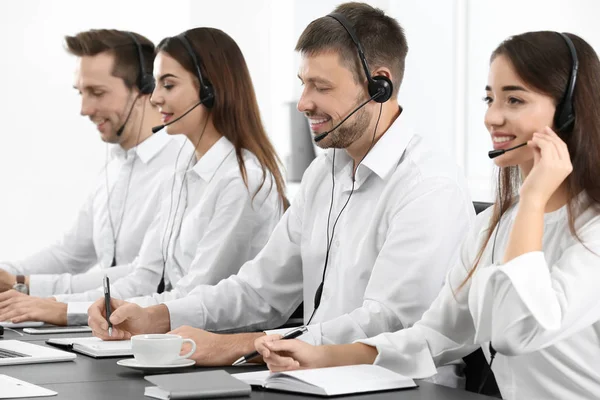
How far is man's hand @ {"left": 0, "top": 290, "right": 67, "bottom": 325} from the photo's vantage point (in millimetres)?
2326

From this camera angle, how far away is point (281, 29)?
485cm

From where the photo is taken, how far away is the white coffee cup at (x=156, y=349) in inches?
64.0

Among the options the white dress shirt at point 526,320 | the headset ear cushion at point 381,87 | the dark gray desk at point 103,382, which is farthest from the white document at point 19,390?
the headset ear cushion at point 381,87

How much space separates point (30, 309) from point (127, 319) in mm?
416

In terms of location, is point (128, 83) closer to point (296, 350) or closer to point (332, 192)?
point (332, 192)

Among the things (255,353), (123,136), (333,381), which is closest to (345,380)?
(333,381)

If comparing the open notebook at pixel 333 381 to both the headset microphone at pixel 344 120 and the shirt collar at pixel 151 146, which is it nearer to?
the headset microphone at pixel 344 120

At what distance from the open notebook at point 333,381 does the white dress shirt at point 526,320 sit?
180 mm

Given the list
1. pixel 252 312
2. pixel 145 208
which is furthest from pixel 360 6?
pixel 145 208

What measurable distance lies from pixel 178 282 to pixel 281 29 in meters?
2.48

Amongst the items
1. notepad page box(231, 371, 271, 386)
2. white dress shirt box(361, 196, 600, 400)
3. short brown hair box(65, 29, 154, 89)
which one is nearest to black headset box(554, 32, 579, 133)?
white dress shirt box(361, 196, 600, 400)

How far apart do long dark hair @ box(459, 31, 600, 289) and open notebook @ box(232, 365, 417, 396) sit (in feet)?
1.40

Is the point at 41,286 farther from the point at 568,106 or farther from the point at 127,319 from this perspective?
the point at 568,106

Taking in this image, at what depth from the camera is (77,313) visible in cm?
238
